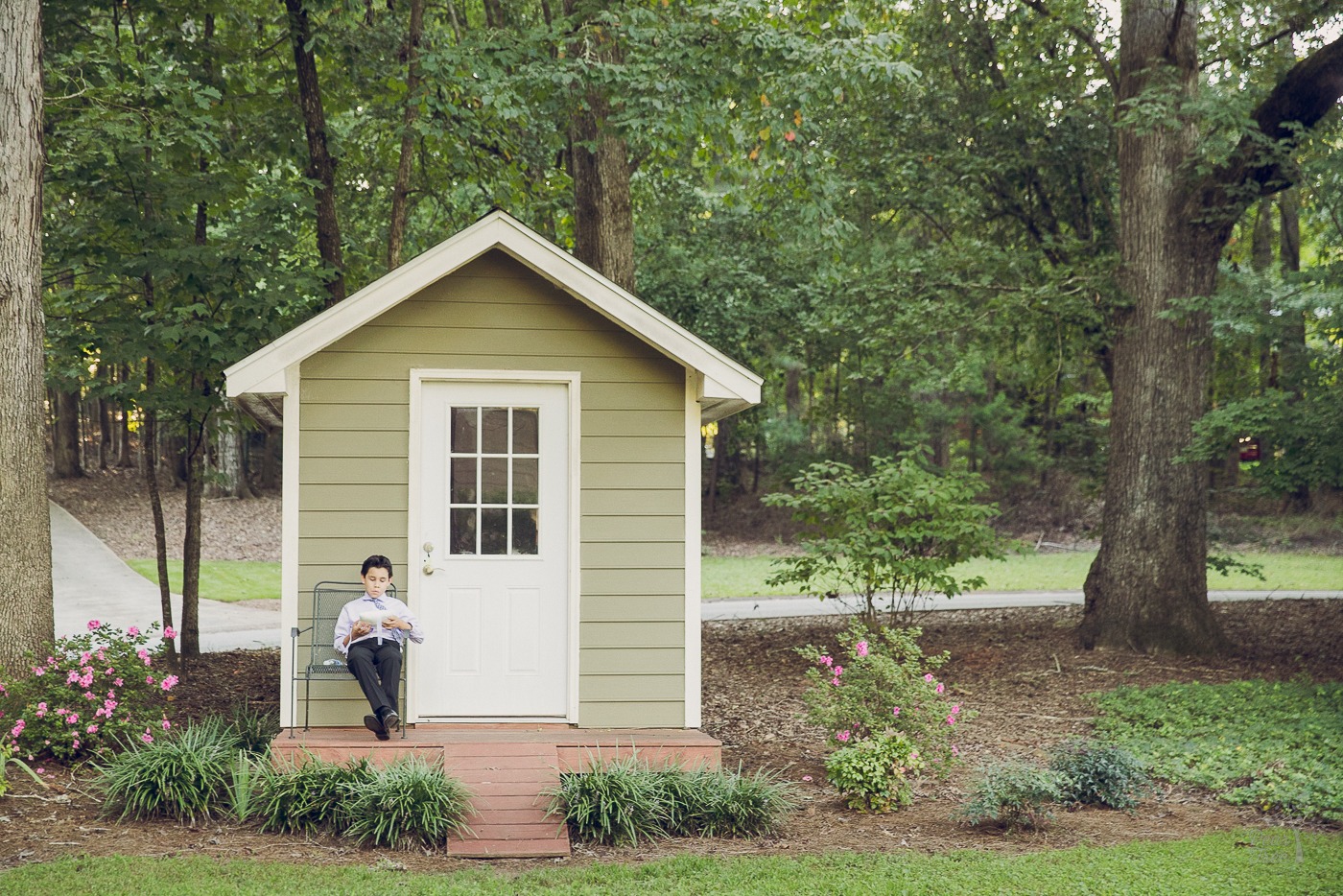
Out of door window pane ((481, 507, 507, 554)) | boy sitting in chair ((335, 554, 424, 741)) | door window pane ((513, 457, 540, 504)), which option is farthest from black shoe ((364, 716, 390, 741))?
door window pane ((513, 457, 540, 504))

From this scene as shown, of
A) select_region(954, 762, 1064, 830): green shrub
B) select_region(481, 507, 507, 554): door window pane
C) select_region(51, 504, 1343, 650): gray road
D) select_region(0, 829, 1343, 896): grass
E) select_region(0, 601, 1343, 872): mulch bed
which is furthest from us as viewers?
select_region(51, 504, 1343, 650): gray road

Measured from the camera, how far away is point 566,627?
6.92 metres

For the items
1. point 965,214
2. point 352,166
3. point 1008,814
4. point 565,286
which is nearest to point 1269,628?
point 965,214

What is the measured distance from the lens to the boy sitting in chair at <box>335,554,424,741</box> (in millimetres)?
6410

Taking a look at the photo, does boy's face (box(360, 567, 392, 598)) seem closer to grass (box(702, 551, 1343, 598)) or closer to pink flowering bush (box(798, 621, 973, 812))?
pink flowering bush (box(798, 621, 973, 812))

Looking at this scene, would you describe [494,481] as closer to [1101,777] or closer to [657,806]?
[657,806]

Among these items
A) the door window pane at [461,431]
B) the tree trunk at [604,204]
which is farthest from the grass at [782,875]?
the tree trunk at [604,204]

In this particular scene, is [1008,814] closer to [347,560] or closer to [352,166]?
[347,560]

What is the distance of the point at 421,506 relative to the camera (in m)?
6.88

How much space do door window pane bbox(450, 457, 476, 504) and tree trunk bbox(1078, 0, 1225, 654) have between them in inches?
278

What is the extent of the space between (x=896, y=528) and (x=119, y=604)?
34.5 feet

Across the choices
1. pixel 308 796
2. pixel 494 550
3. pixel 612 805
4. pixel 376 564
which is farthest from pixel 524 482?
pixel 308 796

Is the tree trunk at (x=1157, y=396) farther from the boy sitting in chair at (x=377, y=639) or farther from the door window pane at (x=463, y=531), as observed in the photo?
the boy sitting in chair at (x=377, y=639)

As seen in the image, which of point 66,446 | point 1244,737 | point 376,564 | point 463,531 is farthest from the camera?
point 66,446
